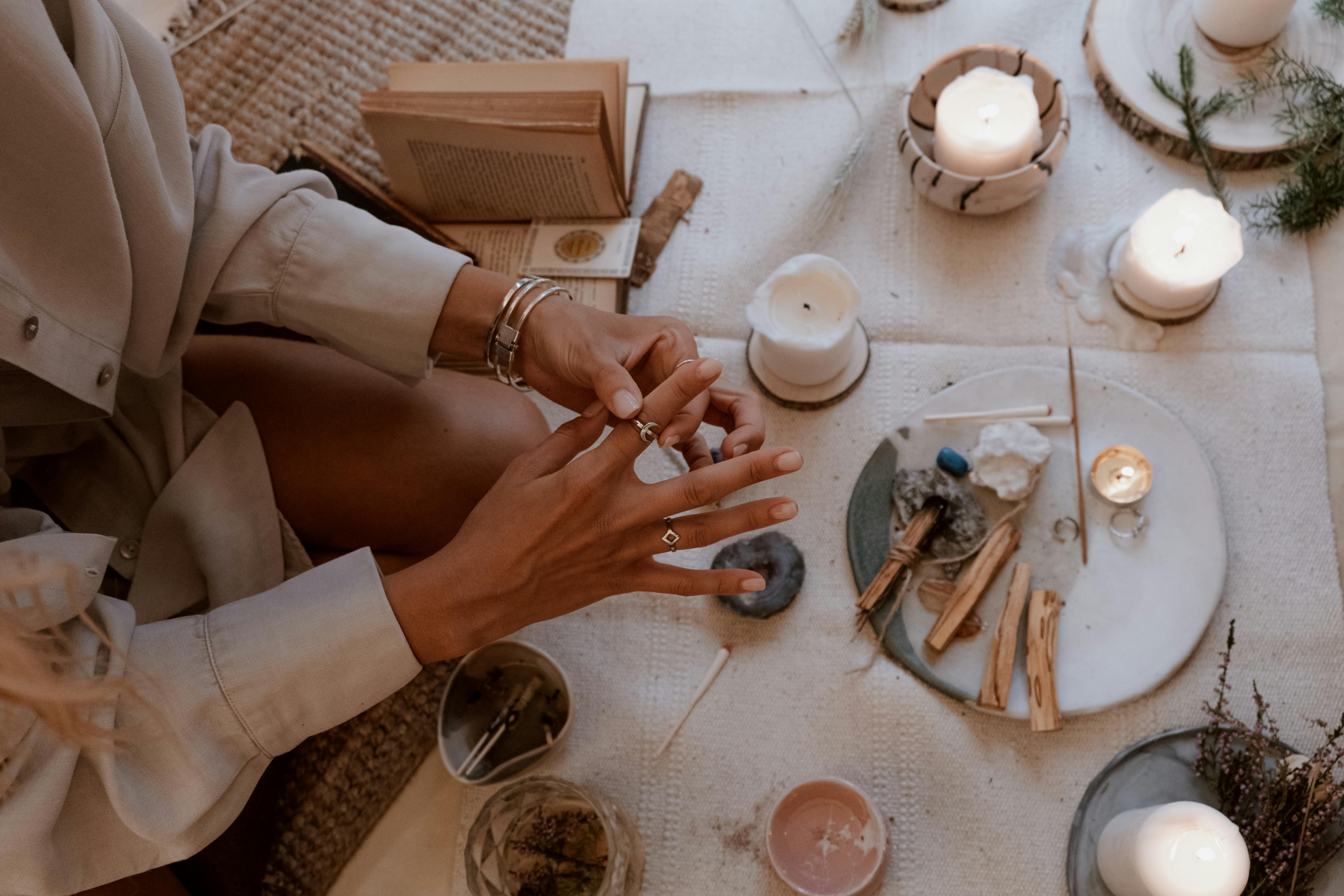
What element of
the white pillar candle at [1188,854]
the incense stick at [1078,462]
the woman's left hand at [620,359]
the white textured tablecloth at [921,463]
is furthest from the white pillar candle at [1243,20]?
the white pillar candle at [1188,854]

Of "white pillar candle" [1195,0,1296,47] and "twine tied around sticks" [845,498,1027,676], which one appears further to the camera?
"white pillar candle" [1195,0,1296,47]

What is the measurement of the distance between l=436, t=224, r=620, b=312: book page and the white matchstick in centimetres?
46

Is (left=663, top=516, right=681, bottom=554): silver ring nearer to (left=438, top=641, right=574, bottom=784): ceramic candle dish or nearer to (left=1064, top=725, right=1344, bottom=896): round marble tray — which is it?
(left=438, top=641, right=574, bottom=784): ceramic candle dish

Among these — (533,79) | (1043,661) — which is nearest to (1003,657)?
(1043,661)

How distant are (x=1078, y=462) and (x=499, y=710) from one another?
692 millimetres

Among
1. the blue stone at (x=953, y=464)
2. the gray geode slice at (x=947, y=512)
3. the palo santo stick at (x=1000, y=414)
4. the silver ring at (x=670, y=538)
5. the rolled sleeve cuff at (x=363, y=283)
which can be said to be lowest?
the gray geode slice at (x=947, y=512)

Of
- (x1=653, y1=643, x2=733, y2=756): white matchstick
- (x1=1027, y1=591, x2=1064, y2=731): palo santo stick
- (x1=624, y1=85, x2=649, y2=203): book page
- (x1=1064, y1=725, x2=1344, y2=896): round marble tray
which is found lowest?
(x1=1064, y1=725, x2=1344, y2=896): round marble tray

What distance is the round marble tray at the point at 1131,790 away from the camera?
0.91 meters

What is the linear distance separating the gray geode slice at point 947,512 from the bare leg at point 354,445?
43 cm

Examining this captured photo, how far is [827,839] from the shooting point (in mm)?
932

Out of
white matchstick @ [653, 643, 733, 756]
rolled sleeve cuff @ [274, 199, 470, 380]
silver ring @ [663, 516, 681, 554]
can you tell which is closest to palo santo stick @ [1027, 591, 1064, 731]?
white matchstick @ [653, 643, 733, 756]

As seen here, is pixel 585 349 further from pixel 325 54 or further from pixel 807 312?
pixel 325 54

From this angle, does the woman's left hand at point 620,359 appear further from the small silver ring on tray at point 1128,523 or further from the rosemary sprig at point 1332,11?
the rosemary sprig at point 1332,11

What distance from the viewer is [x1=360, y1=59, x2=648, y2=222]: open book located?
1117mm
